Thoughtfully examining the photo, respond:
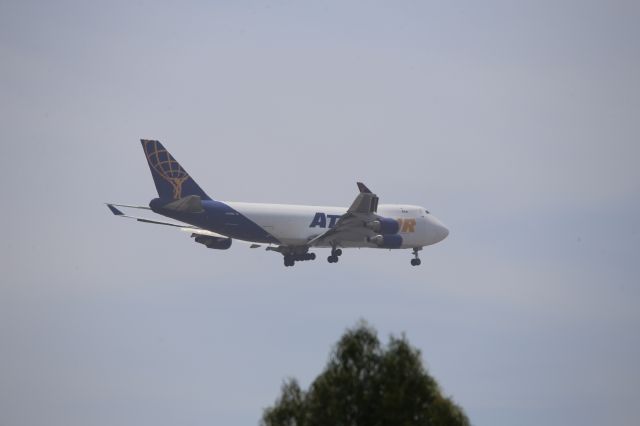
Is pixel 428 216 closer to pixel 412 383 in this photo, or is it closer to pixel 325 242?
pixel 325 242

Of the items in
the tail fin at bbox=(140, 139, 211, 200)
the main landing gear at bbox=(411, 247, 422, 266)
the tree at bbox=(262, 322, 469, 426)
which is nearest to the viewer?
the tree at bbox=(262, 322, 469, 426)

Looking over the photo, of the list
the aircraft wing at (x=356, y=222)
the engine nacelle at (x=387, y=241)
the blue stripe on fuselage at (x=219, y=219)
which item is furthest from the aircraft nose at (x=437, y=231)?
the blue stripe on fuselage at (x=219, y=219)

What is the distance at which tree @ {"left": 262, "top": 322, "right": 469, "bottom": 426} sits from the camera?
141 ft

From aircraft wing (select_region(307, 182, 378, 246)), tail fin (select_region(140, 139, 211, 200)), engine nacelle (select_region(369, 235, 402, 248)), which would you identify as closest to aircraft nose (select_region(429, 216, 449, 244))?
engine nacelle (select_region(369, 235, 402, 248))

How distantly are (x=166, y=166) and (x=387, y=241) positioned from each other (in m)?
16.4

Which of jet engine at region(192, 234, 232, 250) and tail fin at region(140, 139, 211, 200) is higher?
tail fin at region(140, 139, 211, 200)

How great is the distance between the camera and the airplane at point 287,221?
265 feet

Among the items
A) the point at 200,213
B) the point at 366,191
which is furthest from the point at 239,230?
the point at 366,191

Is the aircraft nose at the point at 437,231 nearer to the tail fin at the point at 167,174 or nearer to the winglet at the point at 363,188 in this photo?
the winglet at the point at 363,188

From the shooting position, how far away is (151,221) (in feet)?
273

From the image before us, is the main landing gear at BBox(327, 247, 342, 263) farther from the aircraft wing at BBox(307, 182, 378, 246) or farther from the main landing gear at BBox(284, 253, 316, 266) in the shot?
the main landing gear at BBox(284, 253, 316, 266)

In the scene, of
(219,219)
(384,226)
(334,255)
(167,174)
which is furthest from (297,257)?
(167,174)

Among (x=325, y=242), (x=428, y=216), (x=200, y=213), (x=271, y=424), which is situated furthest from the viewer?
(x=428, y=216)

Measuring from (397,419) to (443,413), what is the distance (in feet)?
4.92
